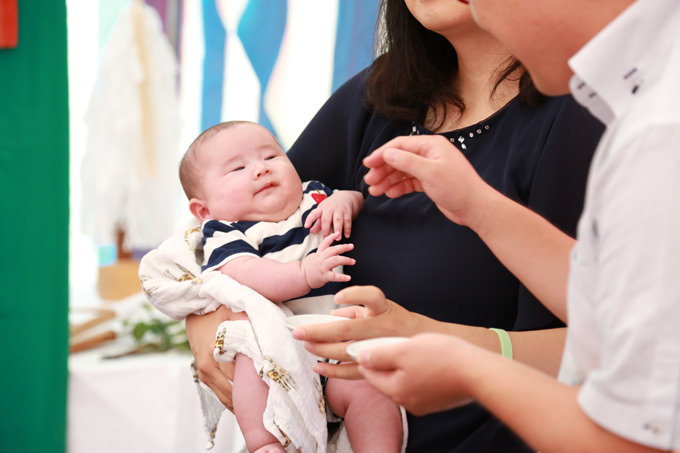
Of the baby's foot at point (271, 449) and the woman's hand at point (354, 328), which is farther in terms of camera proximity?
the baby's foot at point (271, 449)

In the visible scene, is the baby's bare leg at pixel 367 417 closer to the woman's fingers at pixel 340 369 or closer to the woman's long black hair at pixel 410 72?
the woman's fingers at pixel 340 369

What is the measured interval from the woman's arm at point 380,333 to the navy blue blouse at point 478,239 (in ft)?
0.19

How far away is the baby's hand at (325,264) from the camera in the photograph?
3.95 feet

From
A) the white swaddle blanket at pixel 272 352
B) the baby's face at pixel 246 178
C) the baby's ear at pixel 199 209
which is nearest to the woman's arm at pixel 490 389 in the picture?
the white swaddle blanket at pixel 272 352

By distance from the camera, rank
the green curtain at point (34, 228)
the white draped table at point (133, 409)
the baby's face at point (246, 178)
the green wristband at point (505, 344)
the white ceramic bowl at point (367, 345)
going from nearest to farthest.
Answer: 1. the white ceramic bowl at point (367, 345)
2. the green wristband at point (505, 344)
3. the baby's face at point (246, 178)
4. the green curtain at point (34, 228)
5. the white draped table at point (133, 409)

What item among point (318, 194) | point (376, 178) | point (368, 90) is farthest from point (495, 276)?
point (368, 90)

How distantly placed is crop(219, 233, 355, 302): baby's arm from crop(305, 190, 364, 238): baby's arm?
51 mm

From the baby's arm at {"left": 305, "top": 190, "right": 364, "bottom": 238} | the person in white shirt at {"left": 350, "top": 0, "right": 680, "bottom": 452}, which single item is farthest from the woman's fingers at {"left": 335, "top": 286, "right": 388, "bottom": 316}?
the baby's arm at {"left": 305, "top": 190, "right": 364, "bottom": 238}

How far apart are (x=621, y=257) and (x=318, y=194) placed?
3.23 feet

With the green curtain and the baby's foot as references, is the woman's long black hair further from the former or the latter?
the green curtain

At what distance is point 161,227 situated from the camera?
288cm

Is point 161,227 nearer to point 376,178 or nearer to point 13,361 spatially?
point 13,361

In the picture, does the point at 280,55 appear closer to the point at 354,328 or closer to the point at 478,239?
the point at 478,239

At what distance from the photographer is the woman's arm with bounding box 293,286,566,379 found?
978 mm
